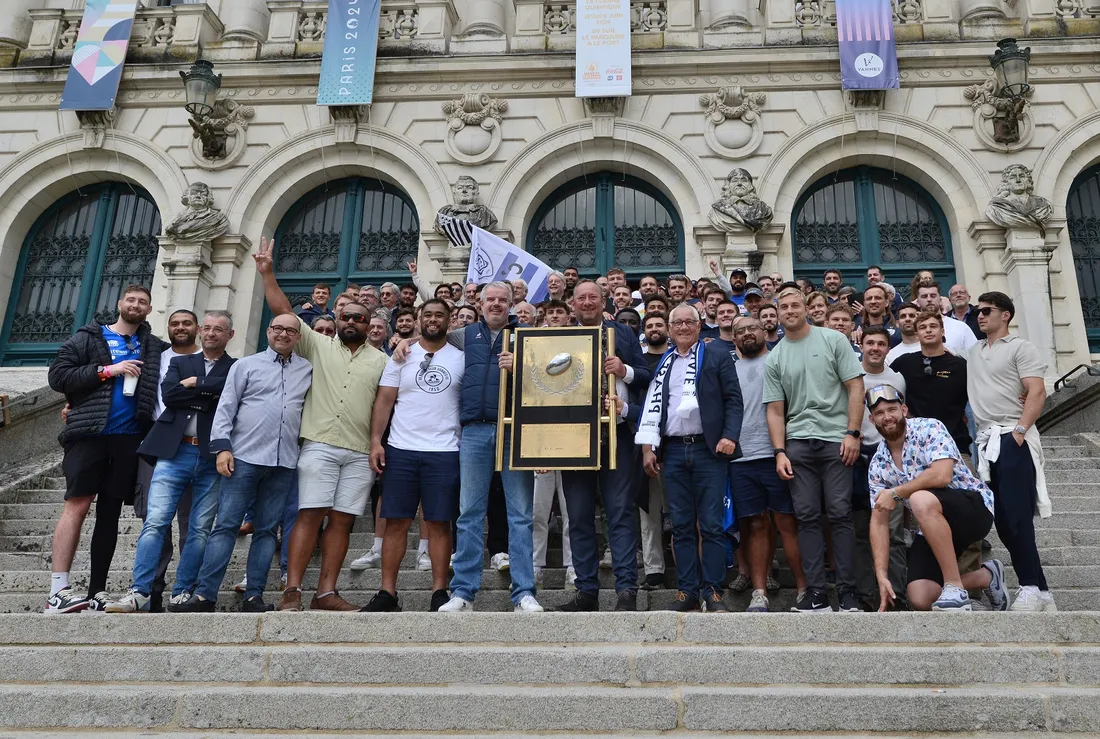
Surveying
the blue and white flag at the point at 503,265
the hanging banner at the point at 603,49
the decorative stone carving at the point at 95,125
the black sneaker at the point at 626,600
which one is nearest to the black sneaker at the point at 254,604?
the black sneaker at the point at 626,600

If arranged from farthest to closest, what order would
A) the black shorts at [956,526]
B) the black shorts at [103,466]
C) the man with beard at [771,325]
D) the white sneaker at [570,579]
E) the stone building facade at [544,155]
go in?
1. the stone building facade at [544,155]
2. the man with beard at [771,325]
3. the white sneaker at [570,579]
4. the black shorts at [103,466]
5. the black shorts at [956,526]

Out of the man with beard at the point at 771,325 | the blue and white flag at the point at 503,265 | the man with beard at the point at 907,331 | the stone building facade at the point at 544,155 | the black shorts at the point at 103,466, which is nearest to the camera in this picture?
the black shorts at the point at 103,466

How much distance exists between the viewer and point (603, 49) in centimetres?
1367

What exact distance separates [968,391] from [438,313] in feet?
13.4

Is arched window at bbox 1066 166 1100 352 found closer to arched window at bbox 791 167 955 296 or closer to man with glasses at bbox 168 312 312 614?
arched window at bbox 791 167 955 296

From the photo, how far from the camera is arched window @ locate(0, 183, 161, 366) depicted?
1426 cm

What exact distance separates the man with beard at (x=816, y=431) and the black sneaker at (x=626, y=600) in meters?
1.11

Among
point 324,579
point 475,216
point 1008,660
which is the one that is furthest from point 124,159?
point 1008,660

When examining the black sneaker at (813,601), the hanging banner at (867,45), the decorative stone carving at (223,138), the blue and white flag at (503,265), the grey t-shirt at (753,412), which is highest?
the hanging banner at (867,45)

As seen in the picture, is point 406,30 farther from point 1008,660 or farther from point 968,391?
point 1008,660

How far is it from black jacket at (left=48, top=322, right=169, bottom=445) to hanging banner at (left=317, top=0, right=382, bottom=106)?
8447mm

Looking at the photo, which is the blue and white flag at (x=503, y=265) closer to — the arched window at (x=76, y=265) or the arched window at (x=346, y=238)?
the arched window at (x=346, y=238)

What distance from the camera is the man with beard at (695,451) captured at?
5.78 m

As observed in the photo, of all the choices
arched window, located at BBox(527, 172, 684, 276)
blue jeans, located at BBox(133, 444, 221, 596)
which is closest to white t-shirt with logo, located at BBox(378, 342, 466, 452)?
blue jeans, located at BBox(133, 444, 221, 596)
